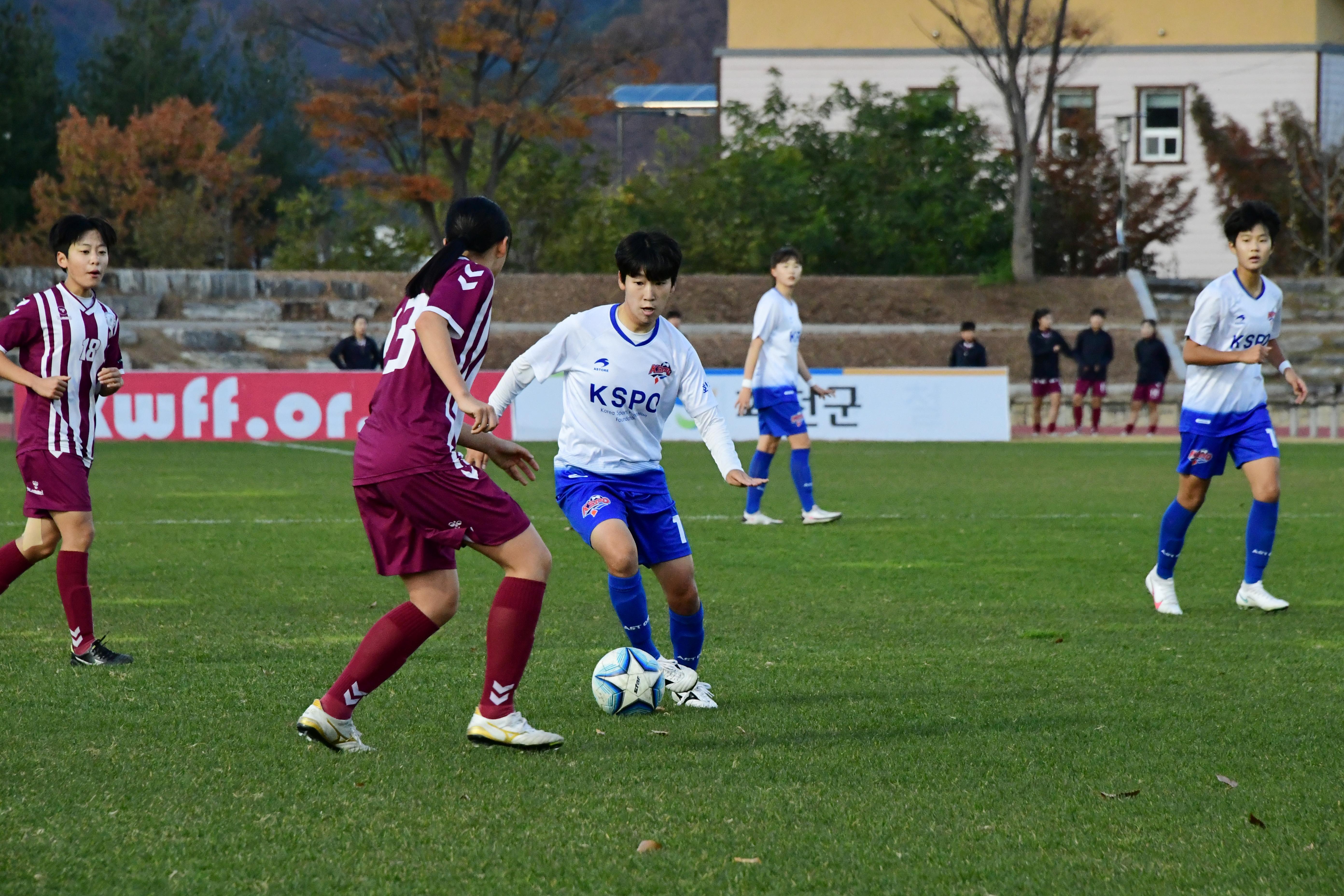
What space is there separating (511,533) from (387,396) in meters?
0.55

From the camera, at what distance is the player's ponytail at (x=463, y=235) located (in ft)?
15.5

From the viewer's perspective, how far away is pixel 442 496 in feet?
15.3

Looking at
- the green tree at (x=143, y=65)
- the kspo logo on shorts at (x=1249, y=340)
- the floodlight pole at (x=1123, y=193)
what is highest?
the green tree at (x=143, y=65)

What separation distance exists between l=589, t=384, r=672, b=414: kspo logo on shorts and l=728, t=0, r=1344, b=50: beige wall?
135 ft

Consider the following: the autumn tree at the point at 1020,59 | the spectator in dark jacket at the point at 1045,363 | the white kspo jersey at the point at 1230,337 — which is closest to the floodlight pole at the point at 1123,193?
the autumn tree at the point at 1020,59

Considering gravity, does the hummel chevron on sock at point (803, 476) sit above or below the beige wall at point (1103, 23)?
below

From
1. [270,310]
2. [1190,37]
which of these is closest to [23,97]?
[270,310]

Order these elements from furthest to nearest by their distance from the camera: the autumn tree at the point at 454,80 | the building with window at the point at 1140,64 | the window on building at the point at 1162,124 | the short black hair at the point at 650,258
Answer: the window on building at the point at 1162,124 → the building with window at the point at 1140,64 → the autumn tree at the point at 454,80 → the short black hair at the point at 650,258

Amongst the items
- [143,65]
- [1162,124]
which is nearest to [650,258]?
[1162,124]

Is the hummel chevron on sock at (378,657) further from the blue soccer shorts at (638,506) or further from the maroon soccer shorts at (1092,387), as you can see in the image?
the maroon soccer shorts at (1092,387)

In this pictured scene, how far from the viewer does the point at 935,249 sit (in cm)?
3709

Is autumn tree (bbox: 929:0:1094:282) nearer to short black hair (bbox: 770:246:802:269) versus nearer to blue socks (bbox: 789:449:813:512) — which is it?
blue socks (bbox: 789:449:813:512)

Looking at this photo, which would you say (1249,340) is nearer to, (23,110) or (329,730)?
(329,730)

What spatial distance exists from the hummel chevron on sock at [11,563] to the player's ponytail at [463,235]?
2606mm
